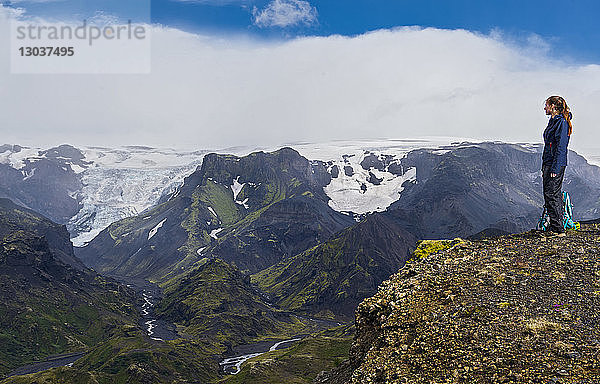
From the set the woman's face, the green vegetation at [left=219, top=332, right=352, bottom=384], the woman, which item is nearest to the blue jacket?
the woman

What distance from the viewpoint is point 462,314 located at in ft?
63.7

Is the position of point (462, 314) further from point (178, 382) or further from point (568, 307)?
point (178, 382)

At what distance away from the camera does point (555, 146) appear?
22.6m

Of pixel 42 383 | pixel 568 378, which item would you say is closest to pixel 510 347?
pixel 568 378

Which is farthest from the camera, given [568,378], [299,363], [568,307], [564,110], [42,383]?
[299,363]

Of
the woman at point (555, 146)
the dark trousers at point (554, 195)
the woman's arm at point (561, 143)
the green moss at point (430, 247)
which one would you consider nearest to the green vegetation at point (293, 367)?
the green moss at point (430, 247)

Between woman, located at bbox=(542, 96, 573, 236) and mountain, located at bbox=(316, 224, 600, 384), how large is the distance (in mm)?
2619

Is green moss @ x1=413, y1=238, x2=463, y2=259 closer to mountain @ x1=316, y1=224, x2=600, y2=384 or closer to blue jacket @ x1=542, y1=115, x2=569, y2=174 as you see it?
mountain @ x1=316, y1=224, x2=600, y2=384

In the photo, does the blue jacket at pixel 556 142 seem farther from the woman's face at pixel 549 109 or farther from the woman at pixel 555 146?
the woman's face at pixel 549 109

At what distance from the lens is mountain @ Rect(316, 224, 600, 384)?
643 inches

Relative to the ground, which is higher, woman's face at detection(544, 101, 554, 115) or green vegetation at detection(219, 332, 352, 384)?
woman's face at detection(544, 101, 554, 115)

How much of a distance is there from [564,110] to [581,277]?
8.36m

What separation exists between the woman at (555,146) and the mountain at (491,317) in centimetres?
262

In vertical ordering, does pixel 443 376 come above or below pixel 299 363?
above
